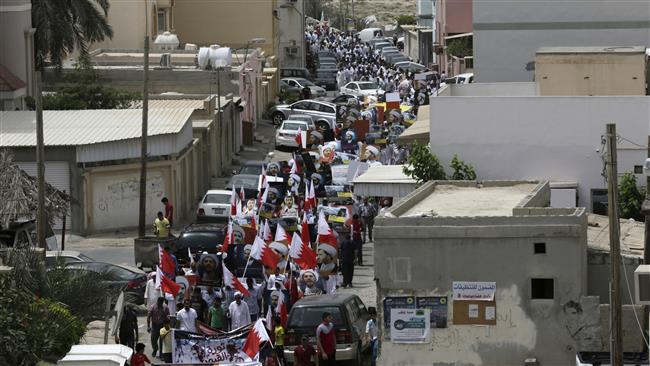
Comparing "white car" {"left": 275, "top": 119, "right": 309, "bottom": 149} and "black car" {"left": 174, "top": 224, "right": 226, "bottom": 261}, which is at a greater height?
"white car" {"left": 275, "top": 119, "right": 309, "bottom": 149}

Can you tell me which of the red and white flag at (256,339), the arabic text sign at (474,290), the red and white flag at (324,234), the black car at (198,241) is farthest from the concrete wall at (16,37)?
the arabic text sign at (474,290)

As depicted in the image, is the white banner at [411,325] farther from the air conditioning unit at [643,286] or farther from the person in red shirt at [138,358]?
the air conditioning unit at [643,286]

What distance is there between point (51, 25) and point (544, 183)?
106 feet

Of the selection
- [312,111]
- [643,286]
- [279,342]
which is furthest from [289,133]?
[643,286]

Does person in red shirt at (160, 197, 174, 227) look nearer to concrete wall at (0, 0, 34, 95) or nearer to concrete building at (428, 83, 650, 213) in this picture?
concrete building at (428, 83, 650, 213)

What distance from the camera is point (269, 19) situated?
85.2 metres

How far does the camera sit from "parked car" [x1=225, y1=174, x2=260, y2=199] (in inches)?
1762

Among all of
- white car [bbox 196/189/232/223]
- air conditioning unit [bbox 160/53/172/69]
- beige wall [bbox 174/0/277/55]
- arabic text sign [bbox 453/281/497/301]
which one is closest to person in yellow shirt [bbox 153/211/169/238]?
white car [bbox 196/189/232/223]

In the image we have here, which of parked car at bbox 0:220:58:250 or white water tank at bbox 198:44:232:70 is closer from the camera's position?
parked car at bbox 0:220:58:250

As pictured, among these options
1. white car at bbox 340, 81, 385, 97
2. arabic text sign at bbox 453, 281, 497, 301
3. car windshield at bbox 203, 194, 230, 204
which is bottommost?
car windshield at bbox 203, 194, 230, 204

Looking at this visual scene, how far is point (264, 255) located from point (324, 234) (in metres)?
3.30

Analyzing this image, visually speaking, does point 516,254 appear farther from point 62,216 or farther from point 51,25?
point 51,25

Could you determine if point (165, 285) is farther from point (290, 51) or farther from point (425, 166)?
point (290, 51)

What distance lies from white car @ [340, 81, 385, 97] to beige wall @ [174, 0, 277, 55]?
4.87m
